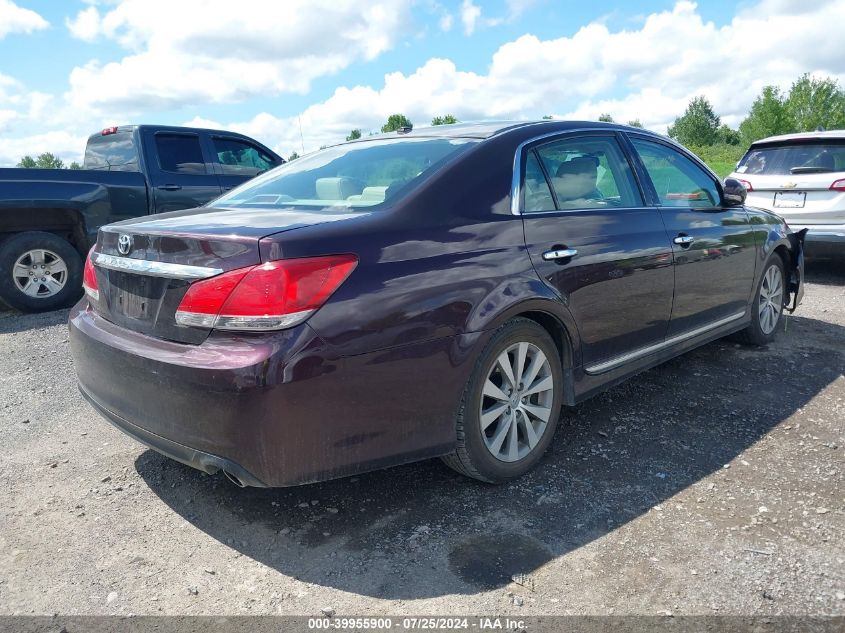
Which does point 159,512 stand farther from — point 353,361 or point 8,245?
point 8,245

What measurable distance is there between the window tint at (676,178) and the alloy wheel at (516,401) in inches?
60.0

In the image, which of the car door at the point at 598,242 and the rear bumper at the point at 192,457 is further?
the car door at the point at 598,242

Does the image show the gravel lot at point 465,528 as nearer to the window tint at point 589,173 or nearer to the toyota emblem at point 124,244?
the toyota emblem at point 124,244

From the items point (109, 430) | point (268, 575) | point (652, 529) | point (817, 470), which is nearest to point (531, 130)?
point (652, 529)

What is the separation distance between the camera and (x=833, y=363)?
480 cm

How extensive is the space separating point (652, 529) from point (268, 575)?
5.01ft

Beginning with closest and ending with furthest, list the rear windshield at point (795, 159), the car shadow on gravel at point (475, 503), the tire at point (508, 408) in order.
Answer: the car shadow on gravel at point (475, 503)
the tire at point (508, 408)
the rear windshield at point (795, 159)

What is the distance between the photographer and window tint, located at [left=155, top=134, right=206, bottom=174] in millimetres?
7586

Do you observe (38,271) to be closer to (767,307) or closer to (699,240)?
(699,240)

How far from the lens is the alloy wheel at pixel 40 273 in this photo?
259 inches

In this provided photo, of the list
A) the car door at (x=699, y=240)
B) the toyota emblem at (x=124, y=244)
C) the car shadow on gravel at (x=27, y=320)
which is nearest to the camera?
the toyota emblem at (x=124, y=244)

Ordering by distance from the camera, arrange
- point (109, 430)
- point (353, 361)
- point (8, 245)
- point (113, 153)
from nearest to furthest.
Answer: point (353, 361) → point (109, 430) → point (8, 245) → point (113, 153)

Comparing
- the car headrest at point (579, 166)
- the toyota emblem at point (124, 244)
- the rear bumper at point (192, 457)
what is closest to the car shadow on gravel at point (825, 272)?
the car headrest at point (579, 166)

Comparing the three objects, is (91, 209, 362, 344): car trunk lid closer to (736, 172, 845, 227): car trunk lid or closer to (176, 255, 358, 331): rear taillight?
(176, 255, 358, 331): rear taillight
